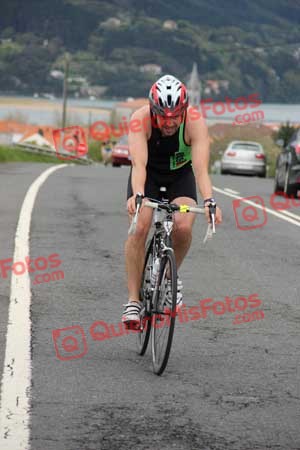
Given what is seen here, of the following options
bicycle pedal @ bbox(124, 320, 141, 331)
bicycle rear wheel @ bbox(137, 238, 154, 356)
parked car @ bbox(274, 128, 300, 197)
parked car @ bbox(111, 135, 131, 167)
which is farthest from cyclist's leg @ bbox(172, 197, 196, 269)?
parked car @ bbox(111, 135, 131, 167)

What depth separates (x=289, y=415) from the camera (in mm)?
5789

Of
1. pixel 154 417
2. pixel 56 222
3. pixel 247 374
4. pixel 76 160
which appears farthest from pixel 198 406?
pixel 76 160

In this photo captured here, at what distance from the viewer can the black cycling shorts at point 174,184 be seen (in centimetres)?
742

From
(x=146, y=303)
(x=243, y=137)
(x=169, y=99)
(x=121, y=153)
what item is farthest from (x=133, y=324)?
(x=243, y=137)

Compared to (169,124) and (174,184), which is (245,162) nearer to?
(174,184)

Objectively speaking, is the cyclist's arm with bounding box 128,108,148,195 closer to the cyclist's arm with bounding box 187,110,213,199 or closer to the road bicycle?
the road bicycle

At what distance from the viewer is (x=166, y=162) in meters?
7.38

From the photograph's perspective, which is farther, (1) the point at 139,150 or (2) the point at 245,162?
(2) the point at 245,162

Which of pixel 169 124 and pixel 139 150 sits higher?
pixel 169 124

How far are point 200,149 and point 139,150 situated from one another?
0.36 m

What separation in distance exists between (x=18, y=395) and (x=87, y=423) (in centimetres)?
59

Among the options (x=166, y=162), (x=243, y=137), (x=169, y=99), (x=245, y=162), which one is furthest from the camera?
(x=243, y=137)

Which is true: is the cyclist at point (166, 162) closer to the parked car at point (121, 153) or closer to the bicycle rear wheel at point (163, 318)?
the bicycle rear wheel at point (163, 318)

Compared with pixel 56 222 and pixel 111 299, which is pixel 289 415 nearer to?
pixel 111 299
